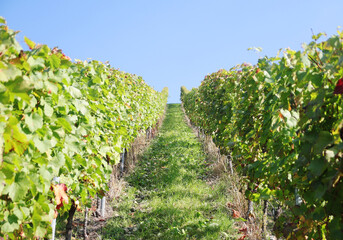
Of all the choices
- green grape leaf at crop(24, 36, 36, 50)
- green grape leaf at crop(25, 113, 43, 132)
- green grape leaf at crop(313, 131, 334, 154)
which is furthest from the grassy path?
green grape leaf at crop(24, 36, 36, 50)

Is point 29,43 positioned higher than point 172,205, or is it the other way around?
point 29,43

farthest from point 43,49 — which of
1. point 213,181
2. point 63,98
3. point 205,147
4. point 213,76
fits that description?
point 205,147

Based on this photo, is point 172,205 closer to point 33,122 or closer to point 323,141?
point 33,122

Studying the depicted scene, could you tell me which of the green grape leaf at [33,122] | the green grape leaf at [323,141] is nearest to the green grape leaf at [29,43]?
the green grape leaf at [33,122]

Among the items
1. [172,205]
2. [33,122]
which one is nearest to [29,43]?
[33,122]

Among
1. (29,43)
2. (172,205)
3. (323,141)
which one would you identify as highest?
(29,43)

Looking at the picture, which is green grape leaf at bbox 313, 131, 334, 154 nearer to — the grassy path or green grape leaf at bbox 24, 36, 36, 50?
green grape leaf at bbox 24, 36, 36, 50

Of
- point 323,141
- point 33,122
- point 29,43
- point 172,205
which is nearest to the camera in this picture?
point 323,141

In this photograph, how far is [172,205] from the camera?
5.16m

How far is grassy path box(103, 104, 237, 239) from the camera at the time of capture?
4.23 metres

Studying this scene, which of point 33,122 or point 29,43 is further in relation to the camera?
point 29,43

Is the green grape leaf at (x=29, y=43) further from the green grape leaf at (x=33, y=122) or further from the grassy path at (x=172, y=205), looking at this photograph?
the grassy path at (x=172, y=205)

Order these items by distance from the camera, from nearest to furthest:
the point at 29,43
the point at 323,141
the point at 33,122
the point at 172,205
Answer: the point at 323,141, the point at 33,122, the point at 29,43, the point at 172,205

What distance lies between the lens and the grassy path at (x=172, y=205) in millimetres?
4227
